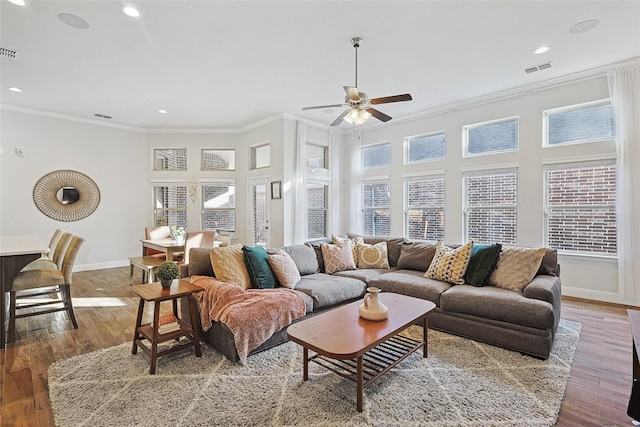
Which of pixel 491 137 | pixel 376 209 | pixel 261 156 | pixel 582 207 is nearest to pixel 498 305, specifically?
pixel 582 207

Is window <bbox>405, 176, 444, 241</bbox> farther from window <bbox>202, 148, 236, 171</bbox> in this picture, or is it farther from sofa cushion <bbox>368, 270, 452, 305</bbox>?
window <bbox>202, 148, 236, 171</bbox>

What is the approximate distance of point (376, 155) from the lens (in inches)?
262

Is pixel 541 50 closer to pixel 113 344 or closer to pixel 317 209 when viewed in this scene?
pixel 317 209

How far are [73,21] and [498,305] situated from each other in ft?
15.4

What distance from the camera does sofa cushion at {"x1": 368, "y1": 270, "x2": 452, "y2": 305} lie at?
3.22 meters

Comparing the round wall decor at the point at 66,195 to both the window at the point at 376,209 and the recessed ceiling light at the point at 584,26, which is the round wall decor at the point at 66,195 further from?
the recessed ceiling light at the point at 584,26

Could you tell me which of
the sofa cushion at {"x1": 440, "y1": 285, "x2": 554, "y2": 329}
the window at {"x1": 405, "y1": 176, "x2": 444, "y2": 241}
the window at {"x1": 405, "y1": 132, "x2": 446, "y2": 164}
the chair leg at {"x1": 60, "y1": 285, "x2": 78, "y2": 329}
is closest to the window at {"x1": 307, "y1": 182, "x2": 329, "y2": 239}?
the window at {"x1": 405, "y1": 176, "x2": 444, "y2": 241}

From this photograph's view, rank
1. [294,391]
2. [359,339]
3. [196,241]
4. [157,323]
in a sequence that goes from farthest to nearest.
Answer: [196,241] < [157,323] < [294,391] < [359,339]

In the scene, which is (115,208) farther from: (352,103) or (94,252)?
(352,103)

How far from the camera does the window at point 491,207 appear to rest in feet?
16.0

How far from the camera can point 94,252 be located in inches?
252

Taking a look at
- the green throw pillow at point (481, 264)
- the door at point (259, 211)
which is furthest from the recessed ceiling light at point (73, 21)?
the green throw pillow at point (481, 264)

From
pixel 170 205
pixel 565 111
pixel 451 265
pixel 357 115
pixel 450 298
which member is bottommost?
pixel 450 298

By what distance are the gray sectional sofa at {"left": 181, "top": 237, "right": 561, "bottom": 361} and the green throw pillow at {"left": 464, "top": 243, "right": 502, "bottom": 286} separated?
0.11 meters
